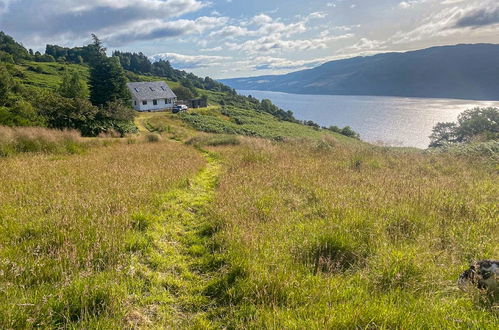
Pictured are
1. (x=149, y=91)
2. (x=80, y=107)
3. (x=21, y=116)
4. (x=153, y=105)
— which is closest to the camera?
(x=21, y=116)

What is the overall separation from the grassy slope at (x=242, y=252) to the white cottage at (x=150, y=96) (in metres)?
71.8

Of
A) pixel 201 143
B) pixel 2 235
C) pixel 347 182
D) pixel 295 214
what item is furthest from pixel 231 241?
pixel 201 143

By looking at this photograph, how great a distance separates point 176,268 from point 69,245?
1614mm

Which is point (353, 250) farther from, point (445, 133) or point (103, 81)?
point (445, 133)

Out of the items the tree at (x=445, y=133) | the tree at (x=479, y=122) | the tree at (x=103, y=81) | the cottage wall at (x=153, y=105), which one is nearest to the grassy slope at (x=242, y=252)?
the tree at (x=103, y=81)

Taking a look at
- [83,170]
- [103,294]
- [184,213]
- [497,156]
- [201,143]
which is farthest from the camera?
[201,143]

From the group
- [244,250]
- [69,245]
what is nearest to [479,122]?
[244,250]

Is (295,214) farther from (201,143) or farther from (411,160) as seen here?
(201,143)

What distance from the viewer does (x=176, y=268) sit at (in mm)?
4406

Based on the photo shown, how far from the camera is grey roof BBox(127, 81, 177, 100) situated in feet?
246

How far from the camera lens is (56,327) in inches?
110

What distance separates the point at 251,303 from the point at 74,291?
209 cm

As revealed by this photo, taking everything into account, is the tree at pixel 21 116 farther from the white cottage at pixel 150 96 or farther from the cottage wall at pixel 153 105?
the white cottage at pixel 150 96

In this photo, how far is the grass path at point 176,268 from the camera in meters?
3.29
